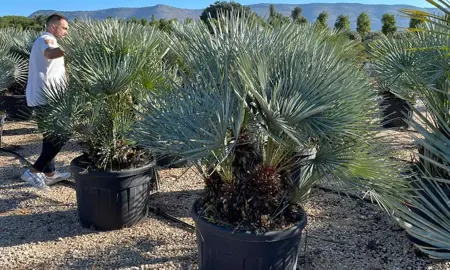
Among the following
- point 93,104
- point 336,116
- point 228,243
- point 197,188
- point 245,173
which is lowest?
point 197,188

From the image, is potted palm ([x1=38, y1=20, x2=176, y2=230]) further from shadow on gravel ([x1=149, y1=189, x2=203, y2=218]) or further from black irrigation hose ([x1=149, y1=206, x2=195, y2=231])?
shadow on gravel ([x1=149, y1=189, x2=203, y2=218])

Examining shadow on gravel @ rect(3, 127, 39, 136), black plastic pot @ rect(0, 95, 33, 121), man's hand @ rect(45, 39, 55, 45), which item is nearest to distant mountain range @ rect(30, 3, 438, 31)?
man's hand @ rect(45, 39, 55, 45)

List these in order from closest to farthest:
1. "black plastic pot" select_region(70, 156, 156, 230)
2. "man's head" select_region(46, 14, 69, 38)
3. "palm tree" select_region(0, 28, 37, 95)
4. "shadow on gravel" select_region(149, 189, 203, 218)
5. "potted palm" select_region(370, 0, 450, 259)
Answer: "potted palm" select_region(370, 0, 450, 259)
"black plastic pot" select_region(70, 156, 156, 230)
"shadow on gravel" select_region(149, 189, 203, 218)
"man's head" select_region(46, 14, 69, 38)
"palm tree" select_region(0, 28, 37, 95)

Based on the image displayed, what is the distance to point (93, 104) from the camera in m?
2.96

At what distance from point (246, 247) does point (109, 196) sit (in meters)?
1.34

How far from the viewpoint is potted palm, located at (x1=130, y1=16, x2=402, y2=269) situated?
177cm

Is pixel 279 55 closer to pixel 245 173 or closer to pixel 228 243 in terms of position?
pixel 245 173

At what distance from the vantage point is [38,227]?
329 centimetres

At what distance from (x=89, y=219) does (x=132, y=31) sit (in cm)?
139

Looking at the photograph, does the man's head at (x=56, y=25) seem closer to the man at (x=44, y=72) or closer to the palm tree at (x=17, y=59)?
the man at (x=44, y=72)

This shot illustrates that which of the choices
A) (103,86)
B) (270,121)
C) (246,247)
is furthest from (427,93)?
(103,86)

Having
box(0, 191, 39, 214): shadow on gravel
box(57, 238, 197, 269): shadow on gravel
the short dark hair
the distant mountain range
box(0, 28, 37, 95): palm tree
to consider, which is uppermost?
the distant mountain range

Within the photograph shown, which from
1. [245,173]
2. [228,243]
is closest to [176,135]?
[245,173]

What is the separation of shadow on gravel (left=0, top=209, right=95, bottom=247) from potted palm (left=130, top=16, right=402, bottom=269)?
1305 millimetres
